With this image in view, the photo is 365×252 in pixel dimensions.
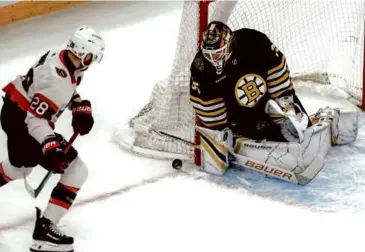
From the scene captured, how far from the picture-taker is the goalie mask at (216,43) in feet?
9.83

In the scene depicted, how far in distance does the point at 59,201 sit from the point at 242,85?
0.87 metres

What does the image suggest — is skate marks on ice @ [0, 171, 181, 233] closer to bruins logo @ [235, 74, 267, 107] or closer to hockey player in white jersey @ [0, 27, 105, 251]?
hockey player in white jersey @ [0, 27, 105, 251]

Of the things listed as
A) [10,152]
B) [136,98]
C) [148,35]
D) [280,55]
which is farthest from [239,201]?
[148,35]

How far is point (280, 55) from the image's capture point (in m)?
3.23

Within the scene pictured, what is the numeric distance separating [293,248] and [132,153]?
97 cm

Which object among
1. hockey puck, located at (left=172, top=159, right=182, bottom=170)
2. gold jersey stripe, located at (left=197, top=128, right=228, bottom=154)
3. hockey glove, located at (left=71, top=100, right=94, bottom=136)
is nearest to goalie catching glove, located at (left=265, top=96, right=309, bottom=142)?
gold jersey stripe, located at (left=197, top=128, right=228, bottom=154)

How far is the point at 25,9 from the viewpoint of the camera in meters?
5.07

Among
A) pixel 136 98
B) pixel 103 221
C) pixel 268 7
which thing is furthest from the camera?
pixel 136 98

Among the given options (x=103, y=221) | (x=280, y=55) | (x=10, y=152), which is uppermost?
(x=280, y=55)

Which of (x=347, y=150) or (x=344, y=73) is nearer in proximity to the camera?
(x=347, y=150)

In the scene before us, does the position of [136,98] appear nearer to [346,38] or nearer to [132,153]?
[132,153]

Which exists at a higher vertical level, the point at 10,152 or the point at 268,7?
the point at 268,7

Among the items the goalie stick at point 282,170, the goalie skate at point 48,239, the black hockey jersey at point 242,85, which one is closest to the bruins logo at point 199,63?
the black hockey jersey at point 242,85

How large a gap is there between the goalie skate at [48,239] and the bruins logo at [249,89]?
892 millimetres
